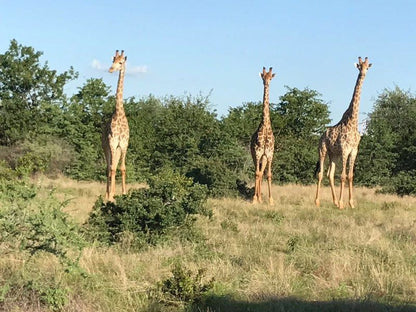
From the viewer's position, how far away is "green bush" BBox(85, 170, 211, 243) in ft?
28.3

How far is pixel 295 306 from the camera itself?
5.24 meters

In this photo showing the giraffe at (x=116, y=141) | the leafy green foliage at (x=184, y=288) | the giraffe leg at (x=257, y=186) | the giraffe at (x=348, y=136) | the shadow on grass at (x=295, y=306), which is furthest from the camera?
the giraffe leg at (x=257, y=186)

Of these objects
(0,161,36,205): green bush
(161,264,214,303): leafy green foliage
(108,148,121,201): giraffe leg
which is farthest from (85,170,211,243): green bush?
(108,148,121,201): giraffe leg

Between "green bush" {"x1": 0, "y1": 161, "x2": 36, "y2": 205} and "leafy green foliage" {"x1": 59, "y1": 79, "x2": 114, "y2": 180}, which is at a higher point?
"leafy green foliage" {"x1": 59, "y1": 79, "x2": 114, "y2": 180}

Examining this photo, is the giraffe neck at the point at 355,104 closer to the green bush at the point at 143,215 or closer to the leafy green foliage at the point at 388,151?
the green bush at the point at 143,215

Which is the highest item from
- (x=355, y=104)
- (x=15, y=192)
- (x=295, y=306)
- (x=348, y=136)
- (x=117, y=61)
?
(x=117, y=61)

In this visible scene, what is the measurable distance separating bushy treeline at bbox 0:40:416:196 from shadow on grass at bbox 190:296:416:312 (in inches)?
590

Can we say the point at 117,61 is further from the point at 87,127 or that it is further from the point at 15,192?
the point at 87,127

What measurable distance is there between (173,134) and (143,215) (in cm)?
2036

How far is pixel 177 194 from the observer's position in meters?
9.70

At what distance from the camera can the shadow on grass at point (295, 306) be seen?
5.18 metres

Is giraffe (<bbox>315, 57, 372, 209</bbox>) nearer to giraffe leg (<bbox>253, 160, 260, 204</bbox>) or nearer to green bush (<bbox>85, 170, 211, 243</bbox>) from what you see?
giraffe leg (<bbox>253, 160, 260, 204</bbox>)

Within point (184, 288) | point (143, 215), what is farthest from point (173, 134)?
point (184, 288)

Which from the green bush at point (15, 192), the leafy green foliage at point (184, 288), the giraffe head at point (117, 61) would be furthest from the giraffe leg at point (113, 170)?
the leafy green foliage at point (184, 288)
